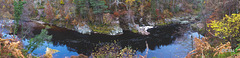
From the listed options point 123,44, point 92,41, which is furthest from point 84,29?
point 123,44

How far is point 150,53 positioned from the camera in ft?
88.2

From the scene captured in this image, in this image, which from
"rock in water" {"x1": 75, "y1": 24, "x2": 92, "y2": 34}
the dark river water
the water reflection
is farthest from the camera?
"rock in water" {"x1": 75, "y1": 24, "x2": 92, "y2": 34}

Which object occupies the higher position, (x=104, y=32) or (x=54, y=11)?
(x=54, y=11)

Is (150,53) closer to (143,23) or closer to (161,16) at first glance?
(143,23)

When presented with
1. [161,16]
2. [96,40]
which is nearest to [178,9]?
[161,16]

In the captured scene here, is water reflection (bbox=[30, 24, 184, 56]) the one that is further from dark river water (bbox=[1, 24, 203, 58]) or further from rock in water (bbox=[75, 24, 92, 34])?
rock in water (bbox=[75, 24, 92, 34])

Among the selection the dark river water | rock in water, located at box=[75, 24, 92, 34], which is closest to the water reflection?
the dark river water

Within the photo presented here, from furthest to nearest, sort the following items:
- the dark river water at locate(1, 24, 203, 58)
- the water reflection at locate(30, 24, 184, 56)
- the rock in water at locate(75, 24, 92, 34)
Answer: the rock in water at locate(75, 24, 92, 34)
the water reflection at locate(30, 24, 184, 56)
the dark river water at locate(1, 24, 203, 58)

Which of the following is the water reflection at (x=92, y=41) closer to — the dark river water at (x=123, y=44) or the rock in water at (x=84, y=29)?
the dark river water at (x=123, y=44)

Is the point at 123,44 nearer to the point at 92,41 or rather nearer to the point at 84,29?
the point at 92,41

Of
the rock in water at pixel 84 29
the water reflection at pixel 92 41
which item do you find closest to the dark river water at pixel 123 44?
the water reflection at pixel 92 41

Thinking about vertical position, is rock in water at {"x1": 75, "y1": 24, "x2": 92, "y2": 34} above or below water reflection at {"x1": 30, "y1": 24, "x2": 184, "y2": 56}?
above

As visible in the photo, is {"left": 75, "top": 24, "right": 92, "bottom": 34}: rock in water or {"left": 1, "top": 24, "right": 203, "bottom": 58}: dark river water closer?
{"left": 1, "top": 24, "right": 203, "bottom": 58}: dark river water

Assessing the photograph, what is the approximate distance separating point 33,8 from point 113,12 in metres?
32.2
